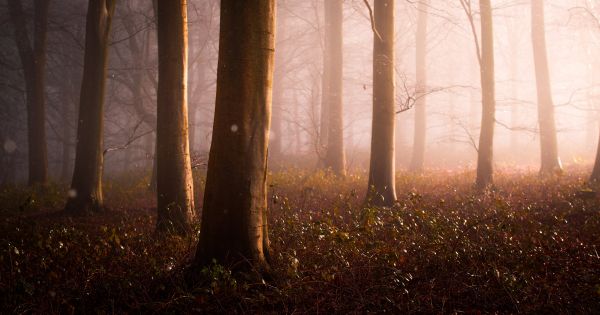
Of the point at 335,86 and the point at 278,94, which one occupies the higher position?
the point at 278,94

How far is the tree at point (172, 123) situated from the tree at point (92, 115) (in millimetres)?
4043

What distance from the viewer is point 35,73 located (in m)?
16.5

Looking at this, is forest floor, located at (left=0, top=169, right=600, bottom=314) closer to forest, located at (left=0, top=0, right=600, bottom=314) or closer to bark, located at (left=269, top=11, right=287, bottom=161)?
forest, located at (left=0, top=0, right=600, bottom=314)

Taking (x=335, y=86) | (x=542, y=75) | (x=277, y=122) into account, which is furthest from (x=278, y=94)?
(x=542, y=75)

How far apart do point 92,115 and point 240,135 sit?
7978 millimetres

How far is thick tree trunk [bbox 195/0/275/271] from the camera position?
4.20 metres

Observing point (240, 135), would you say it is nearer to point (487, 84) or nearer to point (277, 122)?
point (487, 84)

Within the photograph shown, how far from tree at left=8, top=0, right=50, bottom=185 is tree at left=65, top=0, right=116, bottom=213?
739cm

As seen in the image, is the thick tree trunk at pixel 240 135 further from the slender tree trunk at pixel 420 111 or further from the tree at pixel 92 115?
the slender tree trunk at pixel 420 111

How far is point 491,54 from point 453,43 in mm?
26290

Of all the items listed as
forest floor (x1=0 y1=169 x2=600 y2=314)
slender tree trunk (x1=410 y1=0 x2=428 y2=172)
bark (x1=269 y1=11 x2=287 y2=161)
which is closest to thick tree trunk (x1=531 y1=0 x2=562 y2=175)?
slender tree trunk (x1=410 y1=0 x2=428 y2=172)

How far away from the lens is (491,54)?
39.1 ft

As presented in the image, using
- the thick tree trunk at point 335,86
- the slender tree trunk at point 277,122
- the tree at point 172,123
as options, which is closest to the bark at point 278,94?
the slender tree trunk at point 277,122

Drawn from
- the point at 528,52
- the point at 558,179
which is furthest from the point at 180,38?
the point at 528,52
